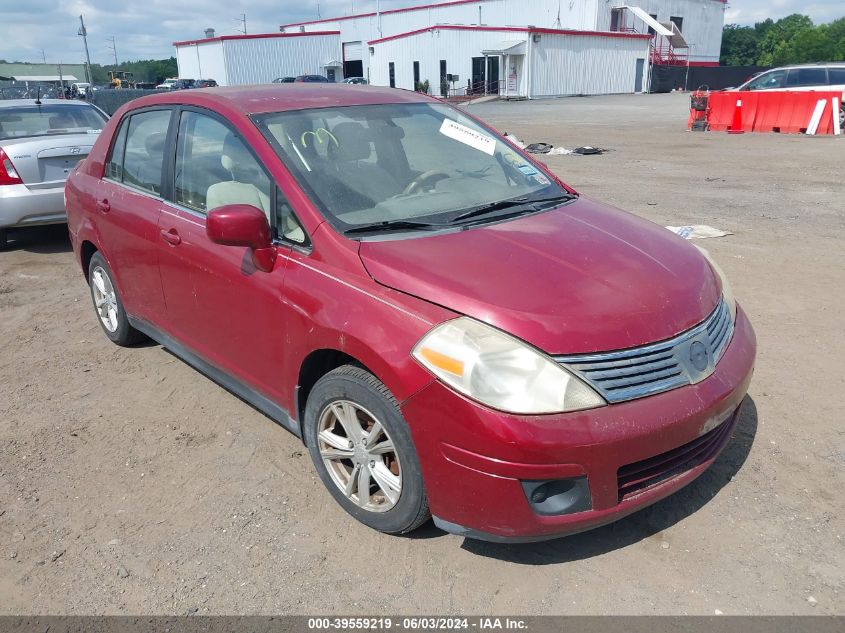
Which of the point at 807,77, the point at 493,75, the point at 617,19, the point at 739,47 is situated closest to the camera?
the point at 807,77

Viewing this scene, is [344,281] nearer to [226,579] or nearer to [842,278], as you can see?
[226,579]

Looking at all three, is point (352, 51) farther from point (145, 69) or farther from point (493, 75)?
point (145, 69)

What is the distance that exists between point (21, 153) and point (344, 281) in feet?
20.5

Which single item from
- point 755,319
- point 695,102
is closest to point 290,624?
point 755,319

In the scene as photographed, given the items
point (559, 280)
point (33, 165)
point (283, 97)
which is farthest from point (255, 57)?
point (559, 280)

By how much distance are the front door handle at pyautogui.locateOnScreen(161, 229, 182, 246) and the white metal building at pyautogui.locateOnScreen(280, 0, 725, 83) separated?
5701cm

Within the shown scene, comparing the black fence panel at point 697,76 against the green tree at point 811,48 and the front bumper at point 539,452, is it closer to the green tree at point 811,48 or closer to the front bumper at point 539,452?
the green tree at point 811,48

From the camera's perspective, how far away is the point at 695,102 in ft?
64.6

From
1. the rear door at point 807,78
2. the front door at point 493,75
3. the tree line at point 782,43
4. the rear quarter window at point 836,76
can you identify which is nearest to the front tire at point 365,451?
the rear quarter window at point 836,76

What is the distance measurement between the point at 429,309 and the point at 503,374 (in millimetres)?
369

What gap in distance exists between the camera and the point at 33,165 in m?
7.38

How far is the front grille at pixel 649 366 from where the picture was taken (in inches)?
94.4

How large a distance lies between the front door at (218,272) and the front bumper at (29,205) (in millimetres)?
4437

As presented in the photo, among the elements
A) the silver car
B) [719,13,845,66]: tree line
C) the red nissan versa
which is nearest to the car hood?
the red nissan versa
